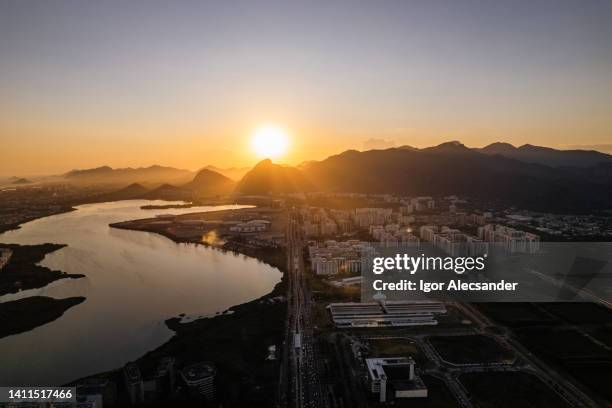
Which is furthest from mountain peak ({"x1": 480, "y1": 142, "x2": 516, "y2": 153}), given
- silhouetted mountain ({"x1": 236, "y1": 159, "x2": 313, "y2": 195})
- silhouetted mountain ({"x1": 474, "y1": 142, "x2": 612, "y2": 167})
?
silhouetted mountain ({"x1": 236, "y1": 159, "x2": 313, "y2": 195})

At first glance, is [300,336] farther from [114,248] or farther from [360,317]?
[114,248]

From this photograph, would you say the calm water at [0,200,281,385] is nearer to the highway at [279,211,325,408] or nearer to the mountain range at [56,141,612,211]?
the highway at [279,211,325,408]

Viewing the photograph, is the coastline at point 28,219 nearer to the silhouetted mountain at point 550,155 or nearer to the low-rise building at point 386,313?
the low-rise building at point 386,313

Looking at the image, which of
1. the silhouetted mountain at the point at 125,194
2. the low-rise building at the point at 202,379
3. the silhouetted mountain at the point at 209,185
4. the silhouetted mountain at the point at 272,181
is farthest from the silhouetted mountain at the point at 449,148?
the low-rise building at the point at 202,379

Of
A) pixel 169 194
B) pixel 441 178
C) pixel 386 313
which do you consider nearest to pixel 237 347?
pixel 386 313

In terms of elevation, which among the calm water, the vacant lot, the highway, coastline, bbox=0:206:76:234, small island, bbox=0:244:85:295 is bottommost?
the vacant lot

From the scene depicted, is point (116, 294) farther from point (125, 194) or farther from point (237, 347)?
point (125, 194)
